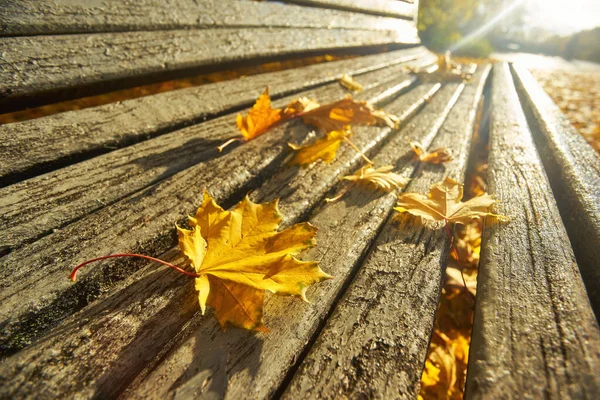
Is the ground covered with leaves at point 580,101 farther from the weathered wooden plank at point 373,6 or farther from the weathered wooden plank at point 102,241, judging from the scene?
the weathered wooden plank at point 102,241

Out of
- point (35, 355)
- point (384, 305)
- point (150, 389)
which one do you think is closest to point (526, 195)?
point (384, 305)

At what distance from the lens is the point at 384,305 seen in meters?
0.71

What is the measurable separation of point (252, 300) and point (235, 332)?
0.08m

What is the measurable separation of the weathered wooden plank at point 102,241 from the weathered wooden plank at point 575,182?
1008 mm

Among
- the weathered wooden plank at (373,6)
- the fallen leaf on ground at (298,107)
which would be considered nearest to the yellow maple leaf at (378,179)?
the fallen leaf on ground at (298,107)

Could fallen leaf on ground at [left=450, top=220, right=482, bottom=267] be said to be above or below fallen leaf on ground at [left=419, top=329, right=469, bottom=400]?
above

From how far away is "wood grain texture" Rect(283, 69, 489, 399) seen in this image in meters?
0.57

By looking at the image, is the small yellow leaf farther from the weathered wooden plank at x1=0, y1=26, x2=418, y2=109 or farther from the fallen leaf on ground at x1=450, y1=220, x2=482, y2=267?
the weathered wooden plank at x1=0, y1=26, x2=418, y2=109

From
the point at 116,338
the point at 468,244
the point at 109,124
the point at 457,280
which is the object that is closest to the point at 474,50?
the point at 468,244

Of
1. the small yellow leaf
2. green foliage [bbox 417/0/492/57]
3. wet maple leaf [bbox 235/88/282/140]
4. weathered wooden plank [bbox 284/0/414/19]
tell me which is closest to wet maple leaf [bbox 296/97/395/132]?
wet maple leaf [bbox 235/88/282/140]

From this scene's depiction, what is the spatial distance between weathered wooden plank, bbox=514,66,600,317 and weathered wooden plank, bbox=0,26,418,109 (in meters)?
1.75

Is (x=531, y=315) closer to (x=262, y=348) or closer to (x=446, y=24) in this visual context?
(x=262, y=348)

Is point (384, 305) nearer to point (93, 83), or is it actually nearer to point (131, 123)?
point (131, 123)

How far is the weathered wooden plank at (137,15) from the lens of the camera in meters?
1.18
